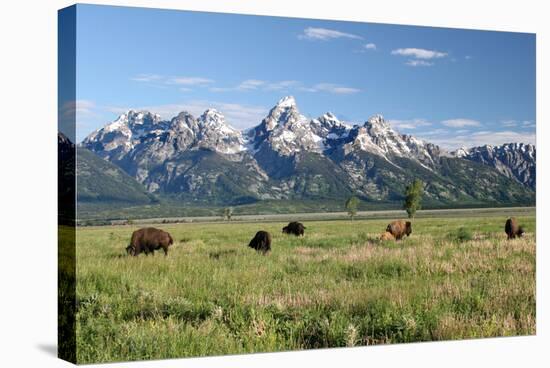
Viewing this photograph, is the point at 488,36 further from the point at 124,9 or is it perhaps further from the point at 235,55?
the point at 124,9

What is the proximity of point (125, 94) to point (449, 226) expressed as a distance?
31.0 ft

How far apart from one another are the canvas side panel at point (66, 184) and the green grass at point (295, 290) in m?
0.24

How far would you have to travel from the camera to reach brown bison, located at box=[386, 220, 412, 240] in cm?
2316

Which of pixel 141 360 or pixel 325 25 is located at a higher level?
pixel 325 25

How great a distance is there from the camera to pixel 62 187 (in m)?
17.6

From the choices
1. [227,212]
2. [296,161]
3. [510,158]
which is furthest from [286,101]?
[510,158]

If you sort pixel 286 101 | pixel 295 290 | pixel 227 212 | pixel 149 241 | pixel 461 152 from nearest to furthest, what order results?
pixel 295 290 → pixel 149 241 → pixel 286 101 → pixel 227 212 → pixel 461 152

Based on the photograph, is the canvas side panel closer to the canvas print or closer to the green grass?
the canvas print

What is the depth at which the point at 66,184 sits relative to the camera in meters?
17.4

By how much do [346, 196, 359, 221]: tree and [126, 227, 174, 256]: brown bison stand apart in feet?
15.3

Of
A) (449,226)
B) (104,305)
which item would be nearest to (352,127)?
(449,226)

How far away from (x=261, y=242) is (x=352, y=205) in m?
2.51

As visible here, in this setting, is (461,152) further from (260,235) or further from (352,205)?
(260,235)

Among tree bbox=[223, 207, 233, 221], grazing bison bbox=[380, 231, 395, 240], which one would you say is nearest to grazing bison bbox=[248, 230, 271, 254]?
tree bbox=[223, 207, 233, 221]
